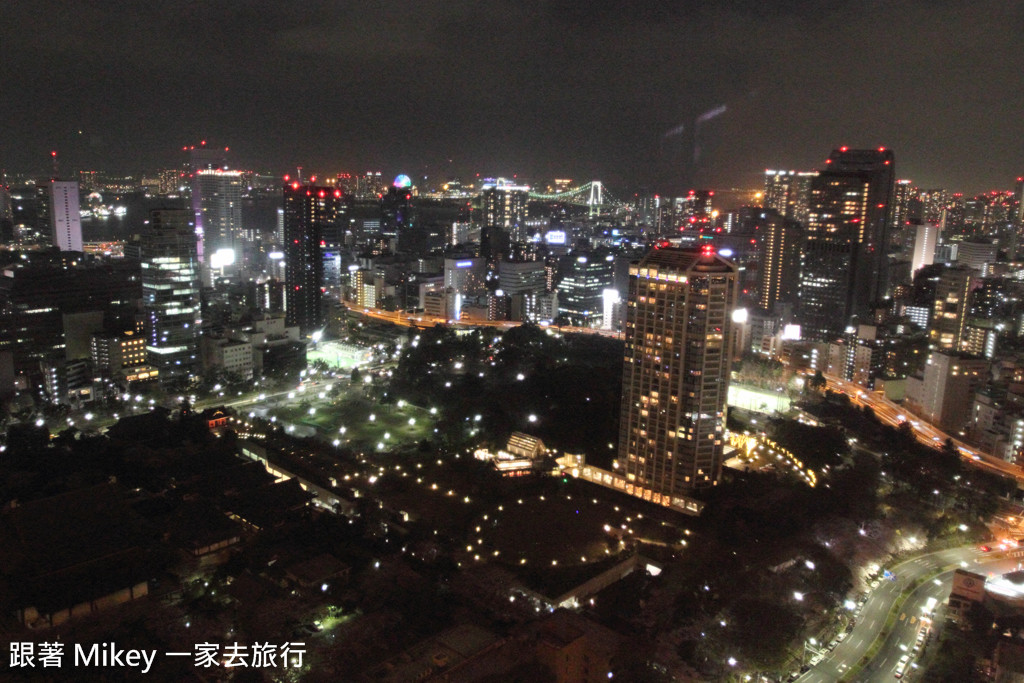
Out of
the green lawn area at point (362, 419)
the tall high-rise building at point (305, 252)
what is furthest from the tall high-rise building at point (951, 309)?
the tall high-rise building at point (305, 252)

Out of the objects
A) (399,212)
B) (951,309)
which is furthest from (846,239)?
(399,212)

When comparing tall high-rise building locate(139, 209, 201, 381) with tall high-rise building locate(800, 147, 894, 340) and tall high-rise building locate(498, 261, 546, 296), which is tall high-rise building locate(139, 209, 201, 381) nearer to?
tall high-rise building locate(498, 261, 546, 296)

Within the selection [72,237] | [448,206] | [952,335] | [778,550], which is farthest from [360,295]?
[778,550]

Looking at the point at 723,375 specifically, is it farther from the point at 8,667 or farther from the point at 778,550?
the point at 8,667

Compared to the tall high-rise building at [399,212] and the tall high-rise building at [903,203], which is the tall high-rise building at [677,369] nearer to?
the tall high-rise building at [903,203]

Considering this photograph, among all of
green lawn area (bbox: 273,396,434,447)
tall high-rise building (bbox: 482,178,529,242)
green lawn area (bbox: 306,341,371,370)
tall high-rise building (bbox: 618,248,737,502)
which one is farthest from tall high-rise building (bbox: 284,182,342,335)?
tall high-rise building (bbox: 482,178,529,242)

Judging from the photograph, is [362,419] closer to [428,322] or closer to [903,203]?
[428,322]
